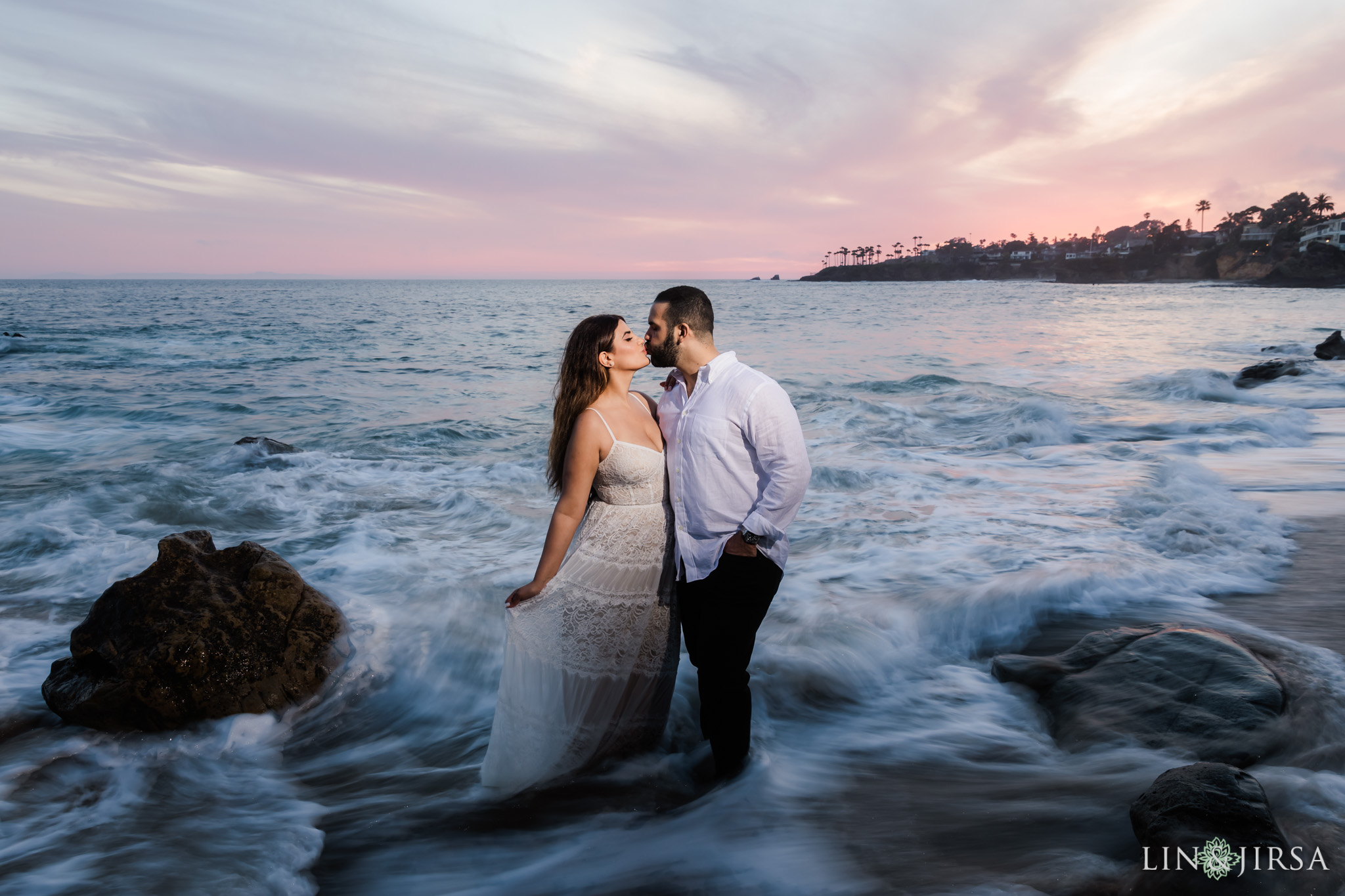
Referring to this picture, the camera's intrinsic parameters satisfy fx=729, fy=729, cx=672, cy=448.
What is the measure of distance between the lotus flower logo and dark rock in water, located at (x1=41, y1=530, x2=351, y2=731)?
16.5 ft

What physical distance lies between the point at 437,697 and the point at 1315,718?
5.51m

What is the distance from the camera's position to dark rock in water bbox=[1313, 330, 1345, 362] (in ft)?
73.6

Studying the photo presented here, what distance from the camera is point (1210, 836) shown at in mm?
2898

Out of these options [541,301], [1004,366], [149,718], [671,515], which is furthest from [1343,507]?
[541,301]

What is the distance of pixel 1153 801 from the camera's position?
3143 mm

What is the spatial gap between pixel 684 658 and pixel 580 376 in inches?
120

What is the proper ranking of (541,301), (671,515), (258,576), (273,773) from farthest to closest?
(541,301) < (258,576) < (273,773) < (671,515)

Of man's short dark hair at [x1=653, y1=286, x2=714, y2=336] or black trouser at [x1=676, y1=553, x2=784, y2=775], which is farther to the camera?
man's short dark hair at [x1=653, y1=286, x2=714, y2=336]

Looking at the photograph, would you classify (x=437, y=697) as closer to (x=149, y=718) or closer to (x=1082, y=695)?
(x=149, y=718)

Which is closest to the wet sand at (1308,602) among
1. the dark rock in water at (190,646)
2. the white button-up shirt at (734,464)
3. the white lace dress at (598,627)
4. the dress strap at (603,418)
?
the white button-up shirt at (734,464)

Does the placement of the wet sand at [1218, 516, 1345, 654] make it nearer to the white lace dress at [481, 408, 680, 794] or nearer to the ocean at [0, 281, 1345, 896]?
the ocean at [0, 281, 1345, 896]

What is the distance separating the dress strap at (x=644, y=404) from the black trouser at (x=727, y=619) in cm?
84

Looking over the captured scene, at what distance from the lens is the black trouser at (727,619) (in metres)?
3.22

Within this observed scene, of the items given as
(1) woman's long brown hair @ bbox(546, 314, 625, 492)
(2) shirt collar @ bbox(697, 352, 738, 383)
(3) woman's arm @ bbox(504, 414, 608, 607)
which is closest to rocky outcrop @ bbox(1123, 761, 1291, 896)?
(2) shirt collar @ bbox(697, 352, 738, 383)
